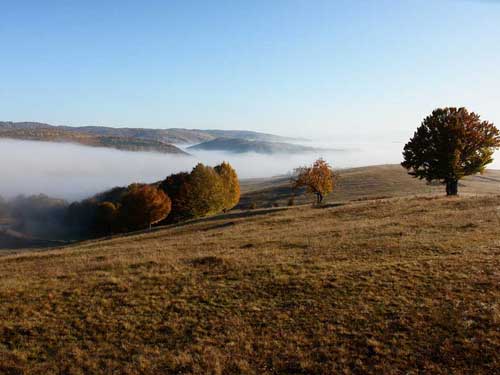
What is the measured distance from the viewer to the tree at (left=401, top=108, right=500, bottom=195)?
54156 mm

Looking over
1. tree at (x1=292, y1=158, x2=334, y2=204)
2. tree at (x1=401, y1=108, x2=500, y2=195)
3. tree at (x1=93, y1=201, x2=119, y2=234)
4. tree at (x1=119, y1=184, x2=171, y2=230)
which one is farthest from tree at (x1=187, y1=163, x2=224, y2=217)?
tree at (x1=401, y1=108, x2=500, y2=195)

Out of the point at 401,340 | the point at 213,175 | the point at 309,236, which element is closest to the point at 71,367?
the point at 401,340

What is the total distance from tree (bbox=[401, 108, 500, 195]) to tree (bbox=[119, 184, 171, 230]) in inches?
1857

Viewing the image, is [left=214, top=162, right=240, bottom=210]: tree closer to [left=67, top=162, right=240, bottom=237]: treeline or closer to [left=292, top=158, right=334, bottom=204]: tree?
[left=67, top=162, right=240, bottom=237]: treeline

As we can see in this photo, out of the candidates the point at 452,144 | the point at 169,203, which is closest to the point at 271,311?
the point at 452,144

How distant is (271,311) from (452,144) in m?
47.3

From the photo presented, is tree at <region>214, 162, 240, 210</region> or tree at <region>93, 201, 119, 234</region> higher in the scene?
→ tree at <region>214, 162, 240, 210</region>

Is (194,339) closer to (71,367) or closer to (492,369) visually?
(71,367)

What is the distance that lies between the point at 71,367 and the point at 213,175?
7138 cm

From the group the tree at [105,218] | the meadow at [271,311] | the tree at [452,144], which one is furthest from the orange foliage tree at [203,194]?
the meadow at [271,311]

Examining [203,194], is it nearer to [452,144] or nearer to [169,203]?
[169,203]

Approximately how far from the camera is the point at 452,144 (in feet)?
178

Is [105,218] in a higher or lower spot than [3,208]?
higher

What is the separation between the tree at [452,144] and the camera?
178 feet
